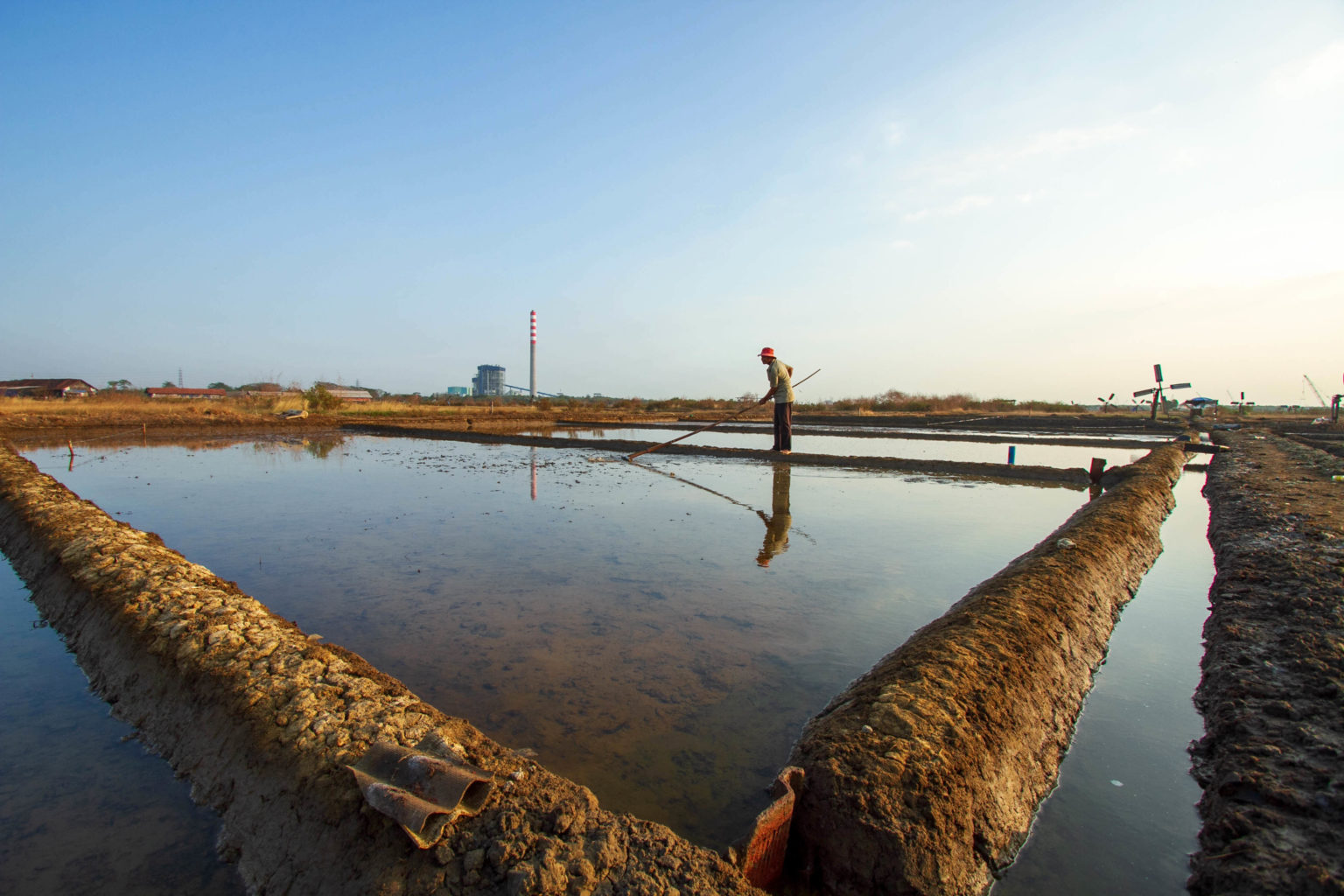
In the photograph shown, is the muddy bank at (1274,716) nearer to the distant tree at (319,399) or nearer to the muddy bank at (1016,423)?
the muddy bank at (1016,423)

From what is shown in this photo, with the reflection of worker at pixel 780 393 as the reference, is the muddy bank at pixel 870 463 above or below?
below

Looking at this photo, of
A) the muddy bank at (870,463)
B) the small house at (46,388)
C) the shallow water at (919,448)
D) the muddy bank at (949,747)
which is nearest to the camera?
the muddy bank at (949,747)

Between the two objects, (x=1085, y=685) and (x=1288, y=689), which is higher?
(x=1288, y=689)

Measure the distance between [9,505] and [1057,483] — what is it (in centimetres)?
1361

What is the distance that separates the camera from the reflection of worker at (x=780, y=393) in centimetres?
1201

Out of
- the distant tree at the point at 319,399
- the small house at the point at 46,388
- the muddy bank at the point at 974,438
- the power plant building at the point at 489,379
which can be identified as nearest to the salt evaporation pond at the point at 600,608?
the muddy bank at the point at 974,438

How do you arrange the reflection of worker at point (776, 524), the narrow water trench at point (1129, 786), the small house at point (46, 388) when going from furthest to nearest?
1. the small house at point (46, 388)
2. the reflection of worker at point (776, 524)
3. the narrow water trench at point (1129, 786)

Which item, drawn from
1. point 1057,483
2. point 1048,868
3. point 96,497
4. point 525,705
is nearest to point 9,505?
point 96,497

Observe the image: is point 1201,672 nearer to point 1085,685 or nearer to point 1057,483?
point 1085,685

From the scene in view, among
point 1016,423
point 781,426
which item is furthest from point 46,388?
point 1016,423

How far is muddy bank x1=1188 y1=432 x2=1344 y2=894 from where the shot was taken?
5.79ft

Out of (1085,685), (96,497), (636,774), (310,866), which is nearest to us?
(310,866)

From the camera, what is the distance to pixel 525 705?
281cm

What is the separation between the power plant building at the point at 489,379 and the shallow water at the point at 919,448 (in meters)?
90.9
